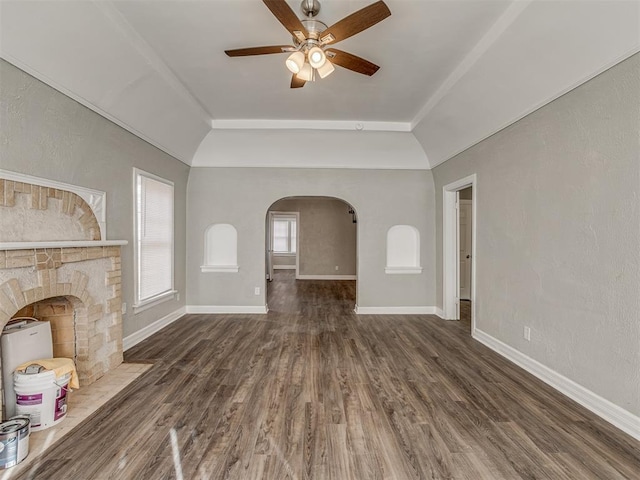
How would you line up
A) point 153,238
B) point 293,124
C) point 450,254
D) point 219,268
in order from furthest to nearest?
point 219,268, point 450,254, point 293,124, point 153,238

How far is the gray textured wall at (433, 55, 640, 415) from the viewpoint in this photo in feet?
7.05

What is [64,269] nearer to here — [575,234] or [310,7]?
[310,7]

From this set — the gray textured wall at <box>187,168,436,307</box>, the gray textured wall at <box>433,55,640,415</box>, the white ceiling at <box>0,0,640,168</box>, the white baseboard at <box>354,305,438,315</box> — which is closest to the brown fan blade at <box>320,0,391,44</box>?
the white ceiling at <box>0,0,640,168</box>

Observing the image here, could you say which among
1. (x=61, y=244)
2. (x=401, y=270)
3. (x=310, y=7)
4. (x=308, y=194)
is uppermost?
(x=310, y=7)

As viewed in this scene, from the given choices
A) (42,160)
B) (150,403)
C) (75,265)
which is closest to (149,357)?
(150,403)

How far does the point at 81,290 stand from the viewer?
2734 mm

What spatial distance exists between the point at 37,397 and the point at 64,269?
3.14ft

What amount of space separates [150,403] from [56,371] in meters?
0.69

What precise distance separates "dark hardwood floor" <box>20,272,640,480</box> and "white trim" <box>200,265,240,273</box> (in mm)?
1693

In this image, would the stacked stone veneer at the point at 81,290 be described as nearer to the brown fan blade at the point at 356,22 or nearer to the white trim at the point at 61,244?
the white trim at the point at 61,244

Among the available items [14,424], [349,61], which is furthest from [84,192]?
[349,61]

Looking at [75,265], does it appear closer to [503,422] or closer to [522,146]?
[503,422]

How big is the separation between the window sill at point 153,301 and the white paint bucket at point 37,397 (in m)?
1.64

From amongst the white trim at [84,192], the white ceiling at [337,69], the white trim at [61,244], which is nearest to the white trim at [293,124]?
the white ceiling at [337,69]
